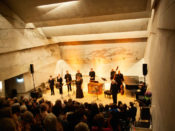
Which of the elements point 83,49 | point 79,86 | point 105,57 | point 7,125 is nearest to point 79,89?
point 79,86

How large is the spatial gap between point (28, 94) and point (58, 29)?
16.2 ft

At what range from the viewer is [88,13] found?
8.38m

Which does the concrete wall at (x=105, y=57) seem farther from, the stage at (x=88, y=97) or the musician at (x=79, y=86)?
the musician at (x=79, y=86)

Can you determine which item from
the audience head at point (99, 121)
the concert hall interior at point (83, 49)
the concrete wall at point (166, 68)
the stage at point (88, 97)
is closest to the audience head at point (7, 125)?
the audience head at point (99, 121)

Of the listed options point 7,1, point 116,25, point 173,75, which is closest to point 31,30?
point 7,1

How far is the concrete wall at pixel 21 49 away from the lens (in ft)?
27.5

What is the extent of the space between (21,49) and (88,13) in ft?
15.1

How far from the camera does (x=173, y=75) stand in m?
2.92

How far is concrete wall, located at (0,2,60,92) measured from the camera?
329 inches

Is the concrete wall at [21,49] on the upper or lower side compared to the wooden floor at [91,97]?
upper

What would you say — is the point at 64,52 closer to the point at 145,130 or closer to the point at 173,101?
the point at 145,130

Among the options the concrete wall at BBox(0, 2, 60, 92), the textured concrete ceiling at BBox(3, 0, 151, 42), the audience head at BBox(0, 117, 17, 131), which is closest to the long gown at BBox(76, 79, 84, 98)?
the concrete wall at BBox(0, 2, 60, 92)

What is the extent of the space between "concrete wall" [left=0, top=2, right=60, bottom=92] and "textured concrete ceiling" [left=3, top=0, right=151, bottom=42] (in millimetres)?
542

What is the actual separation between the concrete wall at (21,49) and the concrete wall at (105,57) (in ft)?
6.02
